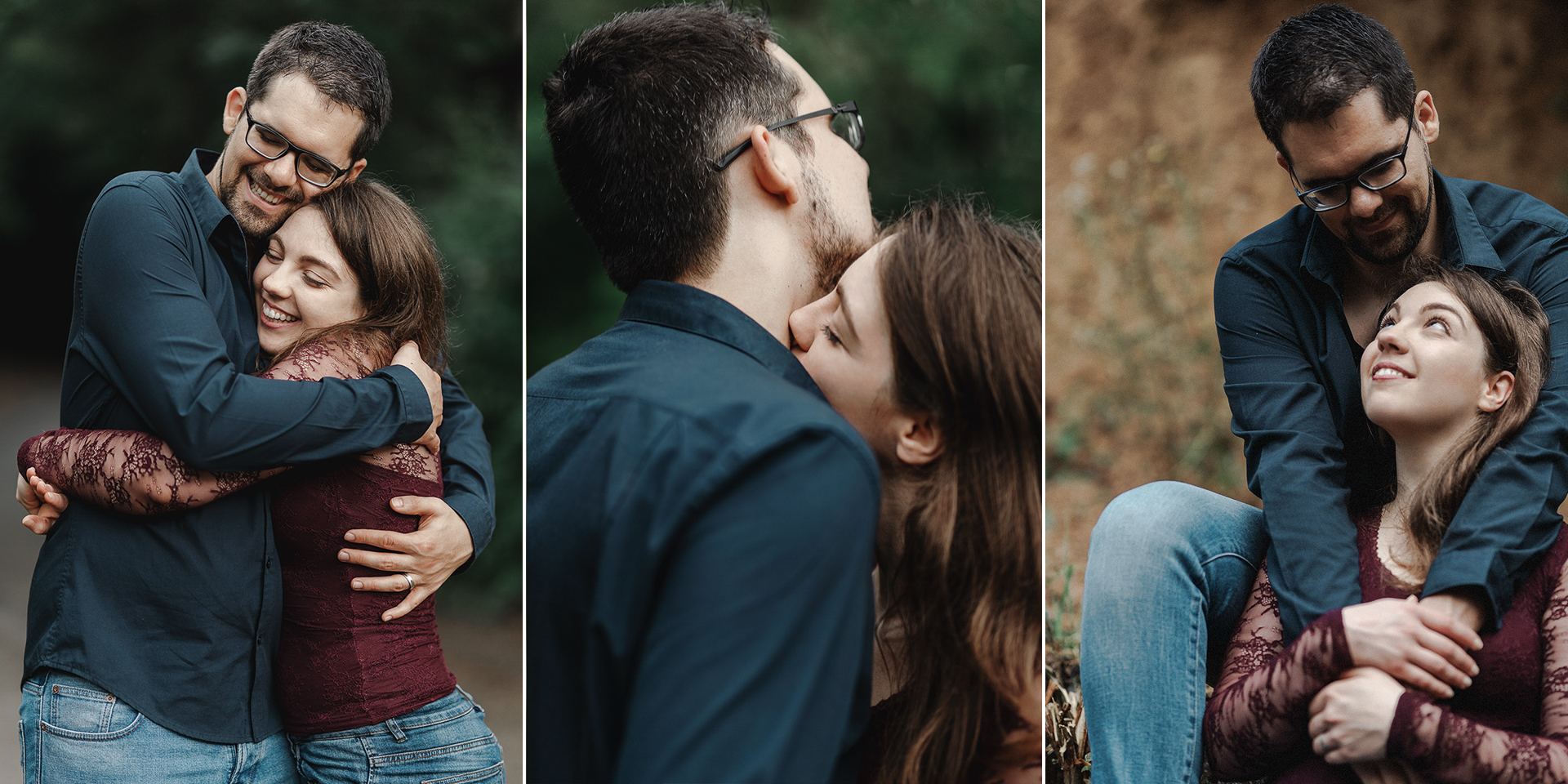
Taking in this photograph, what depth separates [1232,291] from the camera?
2381 mm

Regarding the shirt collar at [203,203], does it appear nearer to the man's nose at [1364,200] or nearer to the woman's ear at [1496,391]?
the man's nose at [1364,200]

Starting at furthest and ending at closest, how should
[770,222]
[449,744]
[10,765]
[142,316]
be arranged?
[10,765] < [449,744] < [142,316] < [770,222]

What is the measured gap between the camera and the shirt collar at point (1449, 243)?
2.17 m

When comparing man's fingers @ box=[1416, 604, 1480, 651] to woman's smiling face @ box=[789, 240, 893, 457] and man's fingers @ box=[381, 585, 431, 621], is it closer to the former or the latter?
woman's smiling face @ box=[789, 240, 893, 457]

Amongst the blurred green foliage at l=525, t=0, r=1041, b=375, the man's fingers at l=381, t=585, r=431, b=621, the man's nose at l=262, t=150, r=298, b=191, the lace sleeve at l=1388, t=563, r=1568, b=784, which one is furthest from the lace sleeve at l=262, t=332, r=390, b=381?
the lace sleeve at l=1388, t=563, r=1568, b=784

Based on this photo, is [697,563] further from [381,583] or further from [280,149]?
[280,149]

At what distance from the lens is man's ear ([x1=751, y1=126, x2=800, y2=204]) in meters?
1.73

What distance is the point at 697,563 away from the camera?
1.33 metres

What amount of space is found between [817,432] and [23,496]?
5.23 feet

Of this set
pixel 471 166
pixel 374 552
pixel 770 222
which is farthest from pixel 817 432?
pixel 471 166

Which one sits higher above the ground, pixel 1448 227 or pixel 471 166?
pixel 471 166

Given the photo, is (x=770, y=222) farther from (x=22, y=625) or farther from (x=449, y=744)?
(x=22, y=625)

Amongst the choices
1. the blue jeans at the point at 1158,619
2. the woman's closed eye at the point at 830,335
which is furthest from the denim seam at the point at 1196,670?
the woman's closed eye at the point at 830,335

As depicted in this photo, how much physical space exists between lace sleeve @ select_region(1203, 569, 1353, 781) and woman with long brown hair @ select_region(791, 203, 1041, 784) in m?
0.49
